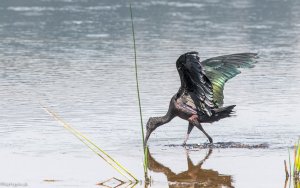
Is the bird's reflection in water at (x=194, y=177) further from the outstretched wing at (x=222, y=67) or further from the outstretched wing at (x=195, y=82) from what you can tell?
the outstretched wing at (x=222, y=67)

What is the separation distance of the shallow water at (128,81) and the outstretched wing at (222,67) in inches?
28.5

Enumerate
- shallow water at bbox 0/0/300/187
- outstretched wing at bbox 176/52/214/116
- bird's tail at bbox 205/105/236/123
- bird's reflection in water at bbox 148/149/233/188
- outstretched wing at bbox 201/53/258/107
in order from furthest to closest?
outstretched wing at bbox 201/53/258/107 < bird's tail at bbox 205/105/236/123 < shallow water at bbox 0/0/300/187 < outstretched wing at bbox 176/52/214/116 < bird's reflection in water at bbox 148/149/233/188

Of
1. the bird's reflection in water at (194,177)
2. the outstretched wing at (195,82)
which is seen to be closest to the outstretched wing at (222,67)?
the outstretched wing at (195,82)

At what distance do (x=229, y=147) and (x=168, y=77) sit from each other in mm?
6221

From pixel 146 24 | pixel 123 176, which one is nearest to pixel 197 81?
pixel 123 176

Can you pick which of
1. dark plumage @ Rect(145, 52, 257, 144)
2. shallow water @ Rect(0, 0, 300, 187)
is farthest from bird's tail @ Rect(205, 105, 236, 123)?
shallow water @ Rect(0, 0, 300, 187)

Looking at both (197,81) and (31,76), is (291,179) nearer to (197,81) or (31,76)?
(197,81)

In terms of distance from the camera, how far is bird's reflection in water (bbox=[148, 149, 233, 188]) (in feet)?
36.3

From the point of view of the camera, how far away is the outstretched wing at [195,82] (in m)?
12.4

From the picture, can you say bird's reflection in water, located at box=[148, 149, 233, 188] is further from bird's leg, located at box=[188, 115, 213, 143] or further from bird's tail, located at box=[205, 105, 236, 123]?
bird's tail, located at box=[205, 105, 236, 123]

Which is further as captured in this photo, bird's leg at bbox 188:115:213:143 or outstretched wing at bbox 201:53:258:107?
outstretched wing at bbox 201:53:258:107

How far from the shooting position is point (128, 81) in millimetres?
18641

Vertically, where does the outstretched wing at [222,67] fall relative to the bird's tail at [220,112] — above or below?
above

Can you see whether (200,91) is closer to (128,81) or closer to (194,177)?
(194,177)
